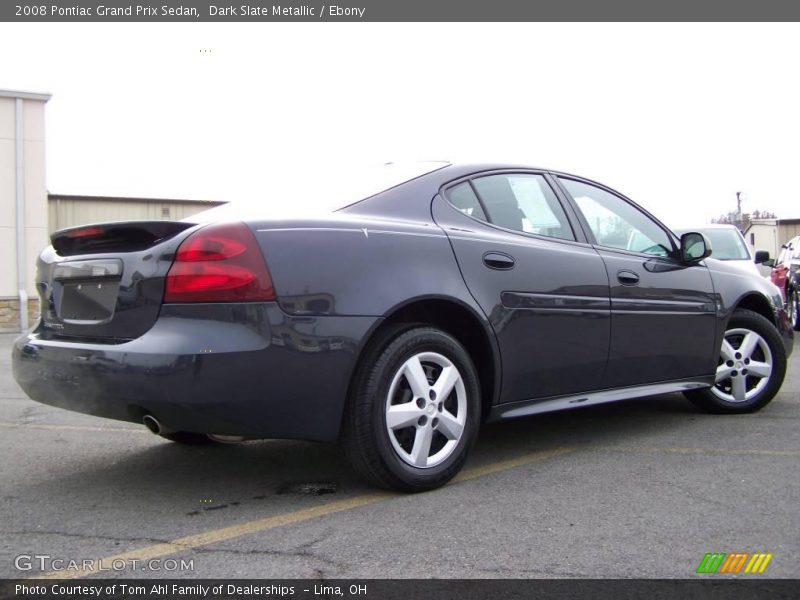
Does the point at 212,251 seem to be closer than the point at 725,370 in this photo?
Yes

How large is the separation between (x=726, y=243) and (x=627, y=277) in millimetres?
6830

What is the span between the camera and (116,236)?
323 centimetres

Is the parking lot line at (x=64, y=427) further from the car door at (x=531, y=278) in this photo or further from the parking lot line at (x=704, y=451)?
the parking lot line at (x=704, y=451)

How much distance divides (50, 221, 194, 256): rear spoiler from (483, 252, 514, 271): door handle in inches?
52.6

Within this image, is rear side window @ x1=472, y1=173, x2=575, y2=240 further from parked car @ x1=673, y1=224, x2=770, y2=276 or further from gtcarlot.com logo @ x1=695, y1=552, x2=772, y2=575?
parked car @ x1=673, y1=224, x2=770, y2=276

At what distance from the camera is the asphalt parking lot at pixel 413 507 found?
8.50ft

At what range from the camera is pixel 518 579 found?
2447mm

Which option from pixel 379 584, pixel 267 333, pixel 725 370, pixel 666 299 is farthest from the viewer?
pixel 725 370

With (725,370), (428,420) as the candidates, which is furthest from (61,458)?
(725,370)

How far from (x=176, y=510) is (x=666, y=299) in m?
2.89

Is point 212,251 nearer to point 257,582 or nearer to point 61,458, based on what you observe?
point 257,582

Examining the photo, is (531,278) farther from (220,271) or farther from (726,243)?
(726,243)

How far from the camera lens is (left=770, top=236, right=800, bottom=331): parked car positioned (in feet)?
40.9

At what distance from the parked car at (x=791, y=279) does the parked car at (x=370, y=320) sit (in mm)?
9326
